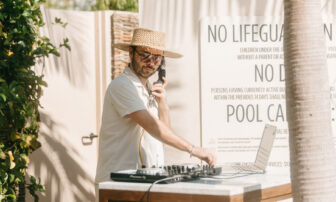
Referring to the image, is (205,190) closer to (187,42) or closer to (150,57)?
(150,57)

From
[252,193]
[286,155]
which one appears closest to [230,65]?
[286,155]

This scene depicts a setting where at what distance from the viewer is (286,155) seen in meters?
5.39

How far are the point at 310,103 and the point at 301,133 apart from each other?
0.14 metres

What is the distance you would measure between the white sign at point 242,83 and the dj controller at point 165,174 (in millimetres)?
2063

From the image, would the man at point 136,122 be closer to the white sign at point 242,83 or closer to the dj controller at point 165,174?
the dj controller at point 165,174

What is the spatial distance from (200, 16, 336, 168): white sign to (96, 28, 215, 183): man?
53.6 inches

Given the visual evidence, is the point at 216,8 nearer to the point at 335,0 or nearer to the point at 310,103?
the point at 335,0

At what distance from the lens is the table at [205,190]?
9.53 feet

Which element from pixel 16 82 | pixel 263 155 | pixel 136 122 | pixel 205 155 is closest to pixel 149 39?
pixel 136 122

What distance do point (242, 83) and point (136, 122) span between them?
184cm

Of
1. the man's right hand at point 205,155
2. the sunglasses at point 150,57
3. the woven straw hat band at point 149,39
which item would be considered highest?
the woven straw hat band at point 149,39

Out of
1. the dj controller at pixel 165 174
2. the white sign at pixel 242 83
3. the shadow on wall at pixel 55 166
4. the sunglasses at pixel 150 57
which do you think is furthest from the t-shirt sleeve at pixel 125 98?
the shadow on wall at pixel 55 166

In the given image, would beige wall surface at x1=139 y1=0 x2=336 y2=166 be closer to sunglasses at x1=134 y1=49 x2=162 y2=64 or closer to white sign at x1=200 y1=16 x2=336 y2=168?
white sign at x1=200 y1=16 x2=336 y2=168

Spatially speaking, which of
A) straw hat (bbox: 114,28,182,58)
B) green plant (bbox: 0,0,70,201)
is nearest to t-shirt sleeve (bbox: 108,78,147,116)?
straw hat (bbox: 114,28,182,58)
